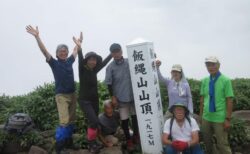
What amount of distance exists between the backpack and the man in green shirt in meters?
3.76

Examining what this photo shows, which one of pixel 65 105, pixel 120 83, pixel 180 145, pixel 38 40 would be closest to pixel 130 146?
pixel 120 83

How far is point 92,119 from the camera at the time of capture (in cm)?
784

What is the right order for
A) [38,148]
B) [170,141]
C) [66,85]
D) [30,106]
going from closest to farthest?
[170,141]
[66,85]
[38,148]
[30,106]

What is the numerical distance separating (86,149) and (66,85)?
4.54 feet

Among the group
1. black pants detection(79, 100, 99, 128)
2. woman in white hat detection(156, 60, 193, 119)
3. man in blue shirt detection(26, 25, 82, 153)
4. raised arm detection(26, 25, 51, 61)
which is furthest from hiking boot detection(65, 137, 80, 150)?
woman in white hat detection(156, 60, 193, 119)

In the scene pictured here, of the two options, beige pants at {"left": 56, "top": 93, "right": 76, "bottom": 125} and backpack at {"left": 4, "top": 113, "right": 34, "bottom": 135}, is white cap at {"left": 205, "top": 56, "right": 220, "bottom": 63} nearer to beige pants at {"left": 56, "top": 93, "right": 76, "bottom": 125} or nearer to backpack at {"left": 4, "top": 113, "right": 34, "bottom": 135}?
beige pants at {"left": 56, "top": 93, "right": 76, "bottom": 125}

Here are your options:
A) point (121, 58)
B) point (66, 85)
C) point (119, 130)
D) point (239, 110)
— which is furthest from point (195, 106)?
point (66, 85)

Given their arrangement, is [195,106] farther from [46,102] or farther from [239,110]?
[46,102]

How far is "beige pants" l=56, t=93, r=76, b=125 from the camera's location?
7973 millimetres

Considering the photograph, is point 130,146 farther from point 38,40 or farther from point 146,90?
point 38,40

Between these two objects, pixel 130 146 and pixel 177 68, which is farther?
pixel 130 146

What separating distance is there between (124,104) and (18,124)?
239 centimetres

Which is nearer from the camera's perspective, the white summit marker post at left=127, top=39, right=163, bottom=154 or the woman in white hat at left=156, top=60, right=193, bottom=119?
the woman in white hat at left=156, top=60, right=193, bottom=119

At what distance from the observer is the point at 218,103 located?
7.52 meters
